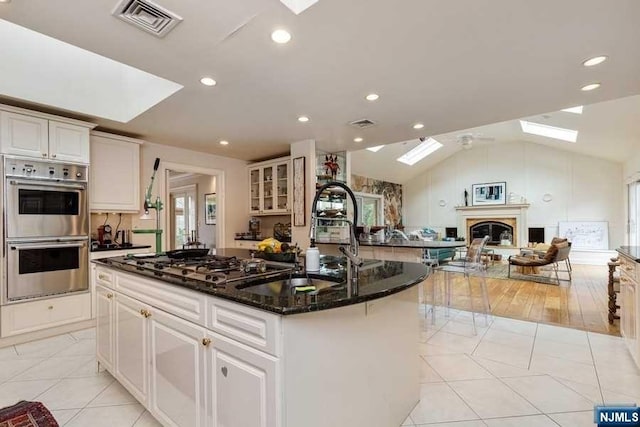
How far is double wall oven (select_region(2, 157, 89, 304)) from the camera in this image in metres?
2.98

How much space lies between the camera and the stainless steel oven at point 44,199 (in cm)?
300

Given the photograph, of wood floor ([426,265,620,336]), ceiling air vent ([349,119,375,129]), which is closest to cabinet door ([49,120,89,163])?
ceiling air vent ([349,119,375,129])

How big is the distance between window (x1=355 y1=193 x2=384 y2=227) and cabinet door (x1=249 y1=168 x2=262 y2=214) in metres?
3.92

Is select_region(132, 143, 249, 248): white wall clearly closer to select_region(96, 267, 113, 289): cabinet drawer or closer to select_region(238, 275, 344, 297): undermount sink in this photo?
select_region(96, 267, 113, 289): cabinet drawer

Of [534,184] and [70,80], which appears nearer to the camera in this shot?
[70,80]

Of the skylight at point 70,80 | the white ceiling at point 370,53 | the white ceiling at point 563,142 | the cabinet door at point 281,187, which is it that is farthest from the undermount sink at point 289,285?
the white ceiling at point 563,142

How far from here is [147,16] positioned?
177cm

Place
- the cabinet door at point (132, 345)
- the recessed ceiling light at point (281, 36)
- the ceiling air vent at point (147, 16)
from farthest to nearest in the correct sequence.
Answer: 1. the recessed ceiling light at point (281, 36)
2. the cabinet door at point (132, 345)
3. the ceiling air vent at point (147, 16)

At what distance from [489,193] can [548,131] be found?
98.1 inches

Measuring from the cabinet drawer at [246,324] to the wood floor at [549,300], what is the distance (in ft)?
11.5

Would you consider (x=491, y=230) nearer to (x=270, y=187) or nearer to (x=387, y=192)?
(x=387, y=192)

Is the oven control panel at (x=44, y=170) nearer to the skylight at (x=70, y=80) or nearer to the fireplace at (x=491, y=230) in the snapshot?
the skylight at (x=70, y=80)

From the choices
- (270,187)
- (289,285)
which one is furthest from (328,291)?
(270,187)

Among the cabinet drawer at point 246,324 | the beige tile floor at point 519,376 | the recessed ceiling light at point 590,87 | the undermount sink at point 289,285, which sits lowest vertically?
the beige tile floor at point 519,376
